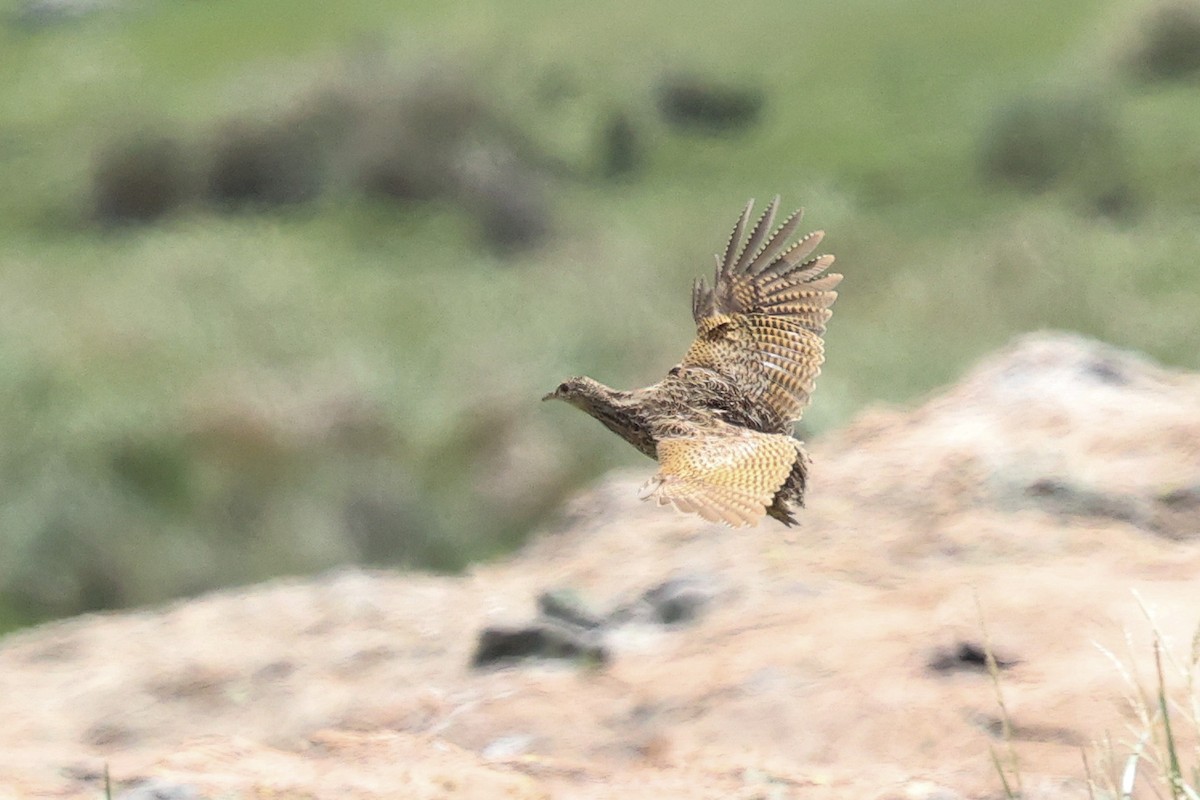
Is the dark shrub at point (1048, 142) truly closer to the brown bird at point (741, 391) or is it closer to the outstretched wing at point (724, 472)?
the brown bird at point (741, 391)

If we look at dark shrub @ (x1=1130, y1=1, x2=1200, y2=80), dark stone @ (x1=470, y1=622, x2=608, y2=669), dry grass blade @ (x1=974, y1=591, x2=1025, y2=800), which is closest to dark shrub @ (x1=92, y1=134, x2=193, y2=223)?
dark shrub @ (x1=1130, y1=1, x2=1200, y2=80)

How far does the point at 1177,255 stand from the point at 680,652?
12.5 metres

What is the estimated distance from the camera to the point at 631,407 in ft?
18.1

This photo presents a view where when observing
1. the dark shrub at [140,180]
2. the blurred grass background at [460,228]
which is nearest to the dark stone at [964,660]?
the blurred grass background at [460,228]

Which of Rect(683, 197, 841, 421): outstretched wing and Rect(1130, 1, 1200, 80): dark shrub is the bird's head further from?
Rect(1130, 1, 1200, 80): dark shrub

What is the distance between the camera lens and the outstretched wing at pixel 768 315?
5.99 meters

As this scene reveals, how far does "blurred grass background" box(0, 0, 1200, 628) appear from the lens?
11.4 meters

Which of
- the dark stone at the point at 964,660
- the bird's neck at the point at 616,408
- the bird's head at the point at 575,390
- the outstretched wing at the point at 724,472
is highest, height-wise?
the bird's head at the point at 575,390

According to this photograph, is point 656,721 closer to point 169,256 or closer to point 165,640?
point 165,640

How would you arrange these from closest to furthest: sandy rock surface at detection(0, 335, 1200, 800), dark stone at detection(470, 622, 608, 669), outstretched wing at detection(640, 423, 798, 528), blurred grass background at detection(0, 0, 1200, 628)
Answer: outstretched wing at detection(640, 423, 798, 528) < sandy rock surface at detection(0, 335, 1200, 800) < dark stone at detection(470, 622, 608, 669) < blurred grass background at detection(0, 0, 1200, 628)

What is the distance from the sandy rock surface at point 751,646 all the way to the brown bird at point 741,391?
25.4 inches

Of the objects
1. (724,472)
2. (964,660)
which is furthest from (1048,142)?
(724,472)

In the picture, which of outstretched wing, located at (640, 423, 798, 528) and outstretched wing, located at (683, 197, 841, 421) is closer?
outstretched wing, located at (640, 423, 798, 528)

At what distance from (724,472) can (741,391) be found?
103 cm
